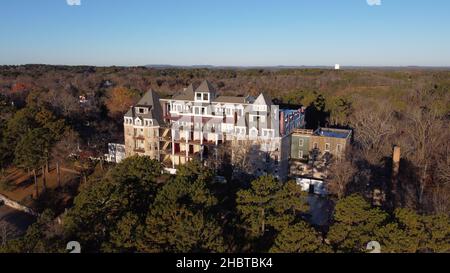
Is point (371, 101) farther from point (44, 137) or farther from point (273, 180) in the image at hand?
point (44, 137)

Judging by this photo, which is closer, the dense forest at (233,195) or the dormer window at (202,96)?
the dense forest at (233,195)

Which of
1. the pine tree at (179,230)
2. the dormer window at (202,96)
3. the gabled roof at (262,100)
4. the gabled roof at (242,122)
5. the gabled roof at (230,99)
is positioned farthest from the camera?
the dormer window at (202,96)

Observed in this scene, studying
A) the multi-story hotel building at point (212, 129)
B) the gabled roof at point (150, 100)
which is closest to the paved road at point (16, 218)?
the multi-story hotel building at point (212, 129)

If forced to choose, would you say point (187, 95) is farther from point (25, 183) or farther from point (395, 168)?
point (395, 168)

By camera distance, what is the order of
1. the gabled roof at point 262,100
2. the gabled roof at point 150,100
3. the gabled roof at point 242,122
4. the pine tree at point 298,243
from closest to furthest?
the pine tree at point 298,243, the gabled roof at point 262,100, the gabled roof at point 242,122, the gabled roof at point 150,100

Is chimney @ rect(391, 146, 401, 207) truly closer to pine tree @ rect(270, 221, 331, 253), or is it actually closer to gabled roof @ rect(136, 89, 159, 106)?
pine tree @ rect(270, 221, 331, 253)

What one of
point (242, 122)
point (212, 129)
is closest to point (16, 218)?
point (212, 129)

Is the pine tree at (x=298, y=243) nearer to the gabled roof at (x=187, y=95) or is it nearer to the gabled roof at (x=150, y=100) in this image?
the gabled roof at (x=187, y=95)
